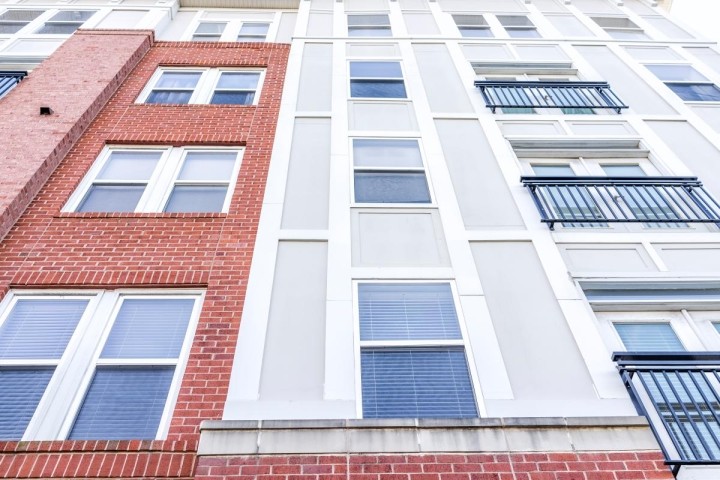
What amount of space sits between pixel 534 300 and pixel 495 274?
60 cm

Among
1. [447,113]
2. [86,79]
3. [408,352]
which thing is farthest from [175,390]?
[86,79]

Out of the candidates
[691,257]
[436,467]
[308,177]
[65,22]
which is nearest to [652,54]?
[691,257]

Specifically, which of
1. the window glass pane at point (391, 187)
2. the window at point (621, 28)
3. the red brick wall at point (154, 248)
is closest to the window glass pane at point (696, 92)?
the window at point (621, 28)

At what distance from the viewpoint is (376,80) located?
1076 cm

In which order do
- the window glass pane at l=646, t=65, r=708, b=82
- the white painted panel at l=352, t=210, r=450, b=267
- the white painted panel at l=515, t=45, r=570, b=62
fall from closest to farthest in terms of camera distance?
the white painted panel at l=352, t=210, r=450, b=267
the window glass pane at l=646, t=65, r=708, b=82
the white painted panel at l=515, t=45, r=570, b=62

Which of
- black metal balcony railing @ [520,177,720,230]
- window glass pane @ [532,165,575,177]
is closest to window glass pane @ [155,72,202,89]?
window glass pane @ [532,165,575,177]

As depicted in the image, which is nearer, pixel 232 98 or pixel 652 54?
pixel 232 98

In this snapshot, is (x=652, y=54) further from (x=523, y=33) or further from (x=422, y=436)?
(x=422, y=436)

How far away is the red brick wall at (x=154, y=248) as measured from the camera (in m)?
4.35

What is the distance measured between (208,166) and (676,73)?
11.3 meters

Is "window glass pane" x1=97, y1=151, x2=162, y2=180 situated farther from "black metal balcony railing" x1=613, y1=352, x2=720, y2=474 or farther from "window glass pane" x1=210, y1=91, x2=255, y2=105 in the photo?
"black metal balcony railing" x1=613, y1=352, x2=720, y2=474

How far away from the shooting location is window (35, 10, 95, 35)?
1321cm

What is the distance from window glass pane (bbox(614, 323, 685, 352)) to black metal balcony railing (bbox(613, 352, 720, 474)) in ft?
1.79

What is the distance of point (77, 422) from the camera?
4789 millimetres
